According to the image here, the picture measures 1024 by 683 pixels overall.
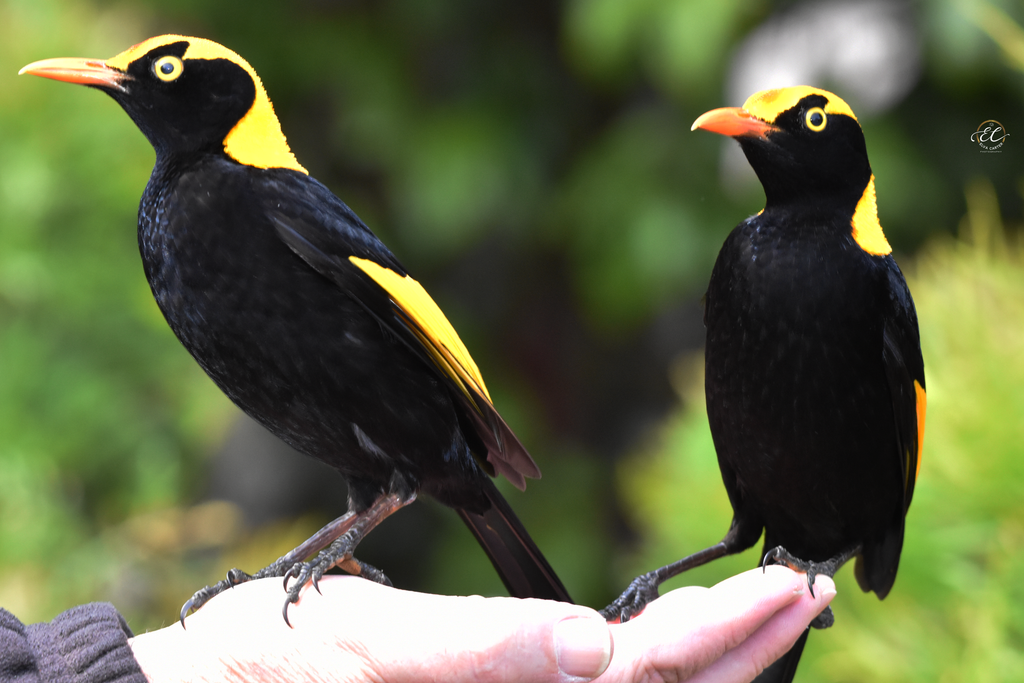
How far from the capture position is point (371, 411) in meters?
1.13

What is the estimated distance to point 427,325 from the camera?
115cm

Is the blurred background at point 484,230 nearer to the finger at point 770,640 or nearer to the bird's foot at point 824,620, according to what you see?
the bird's foot at point 824,620

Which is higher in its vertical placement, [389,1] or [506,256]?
[389,1]

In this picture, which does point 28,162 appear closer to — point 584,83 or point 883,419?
point 584,83

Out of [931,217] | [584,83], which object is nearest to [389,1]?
[584,83]

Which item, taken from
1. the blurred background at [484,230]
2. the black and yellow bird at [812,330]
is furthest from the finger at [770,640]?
the blurred background at [484,230]

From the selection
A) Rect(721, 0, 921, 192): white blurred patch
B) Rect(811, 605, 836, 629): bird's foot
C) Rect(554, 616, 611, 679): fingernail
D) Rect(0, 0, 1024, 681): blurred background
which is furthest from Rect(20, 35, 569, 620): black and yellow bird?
Rect(721, 0, 921, 192): white blurred patch

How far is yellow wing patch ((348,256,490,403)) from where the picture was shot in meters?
1.14

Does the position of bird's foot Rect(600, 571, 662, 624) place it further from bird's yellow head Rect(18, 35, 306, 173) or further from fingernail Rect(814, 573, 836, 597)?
bird's yellow head Rect(18, 35, 306, 173)

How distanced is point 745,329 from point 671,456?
4.62 ft

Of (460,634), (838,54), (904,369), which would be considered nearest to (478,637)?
(460,634)

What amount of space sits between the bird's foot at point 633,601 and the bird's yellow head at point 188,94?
745 mm

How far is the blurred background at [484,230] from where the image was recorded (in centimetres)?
276

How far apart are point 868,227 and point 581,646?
2.05 ft
